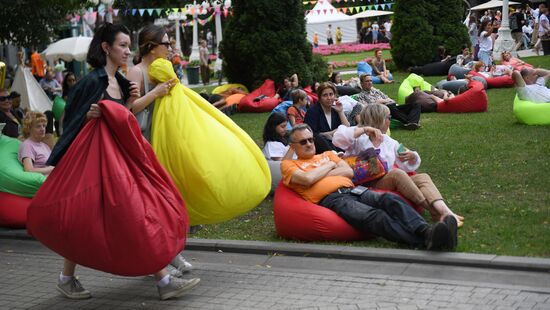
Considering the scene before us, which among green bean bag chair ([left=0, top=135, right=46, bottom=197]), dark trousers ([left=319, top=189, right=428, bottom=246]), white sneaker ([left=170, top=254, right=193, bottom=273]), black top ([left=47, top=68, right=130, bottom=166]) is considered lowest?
white sneaker ([left=170, top=254, right=193, bottom=273])

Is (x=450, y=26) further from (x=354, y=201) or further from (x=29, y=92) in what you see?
(x=354, y=201)

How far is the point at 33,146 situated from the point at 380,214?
426cm

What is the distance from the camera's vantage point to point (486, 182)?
973 cm

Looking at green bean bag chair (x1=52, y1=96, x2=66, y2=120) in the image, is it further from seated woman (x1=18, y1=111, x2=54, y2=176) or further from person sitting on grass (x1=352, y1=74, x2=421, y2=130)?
seated woman (x1=18, y1=111, x2=54, y2=176)

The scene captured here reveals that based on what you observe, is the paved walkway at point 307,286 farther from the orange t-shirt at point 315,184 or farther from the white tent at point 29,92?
the white tent at point 29,92

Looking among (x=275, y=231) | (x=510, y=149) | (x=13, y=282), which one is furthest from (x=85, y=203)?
(x=510, y=149)

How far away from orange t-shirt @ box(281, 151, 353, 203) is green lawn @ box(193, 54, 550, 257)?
0.55m

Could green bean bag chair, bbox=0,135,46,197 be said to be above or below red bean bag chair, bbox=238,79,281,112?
above

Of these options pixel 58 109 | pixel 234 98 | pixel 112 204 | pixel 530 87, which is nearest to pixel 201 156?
pixel 112 204

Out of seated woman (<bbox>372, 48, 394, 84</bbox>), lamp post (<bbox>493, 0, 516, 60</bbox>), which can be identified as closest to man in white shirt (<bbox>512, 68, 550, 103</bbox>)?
seated woman (<bbox>372, 48, 394, 84</bbox>)

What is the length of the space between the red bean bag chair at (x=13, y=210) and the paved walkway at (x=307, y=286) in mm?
1623

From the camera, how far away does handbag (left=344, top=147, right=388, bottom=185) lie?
8.16m

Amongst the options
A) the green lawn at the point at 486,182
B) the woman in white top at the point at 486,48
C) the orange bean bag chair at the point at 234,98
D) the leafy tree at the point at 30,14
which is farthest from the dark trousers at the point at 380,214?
the woman in white top at the point at 486,48

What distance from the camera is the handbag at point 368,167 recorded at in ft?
26.8
